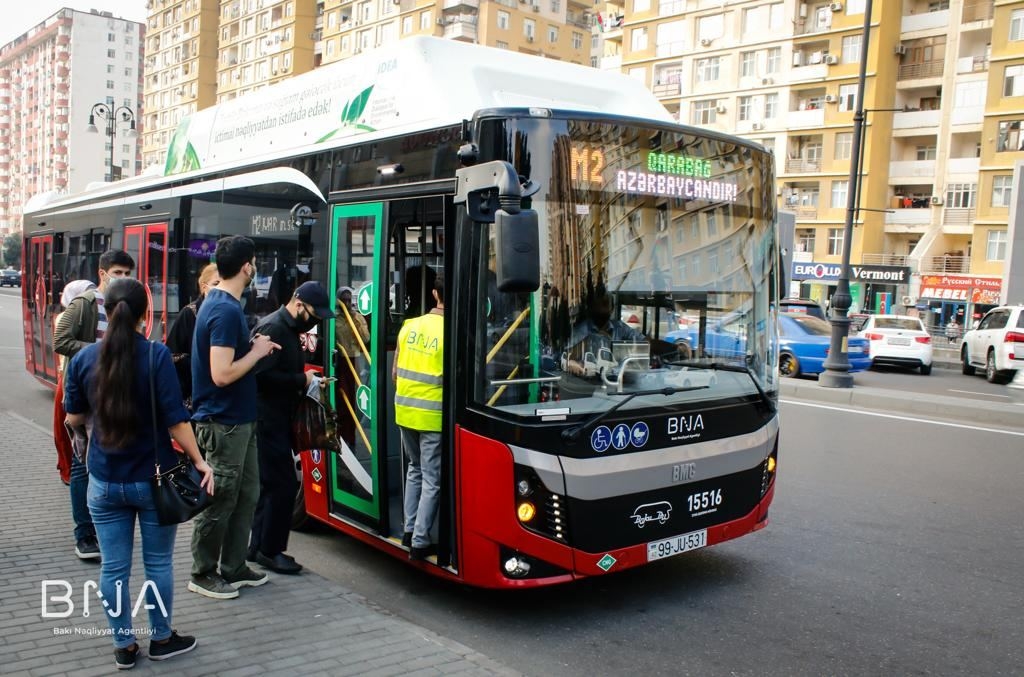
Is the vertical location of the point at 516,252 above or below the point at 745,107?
below

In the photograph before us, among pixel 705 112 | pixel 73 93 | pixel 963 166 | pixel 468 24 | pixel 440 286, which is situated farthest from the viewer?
pixel 73 93

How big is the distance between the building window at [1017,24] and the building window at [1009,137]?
417 cm

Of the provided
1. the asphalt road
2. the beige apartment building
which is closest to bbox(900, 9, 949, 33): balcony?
the beige apartment building

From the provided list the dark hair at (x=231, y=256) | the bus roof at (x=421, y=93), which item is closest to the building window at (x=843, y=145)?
the bus roof at (x=421, y=93)

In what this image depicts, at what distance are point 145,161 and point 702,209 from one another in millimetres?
119528

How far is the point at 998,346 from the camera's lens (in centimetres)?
2234

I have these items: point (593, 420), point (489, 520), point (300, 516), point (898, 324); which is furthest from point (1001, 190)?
point (489, 520)

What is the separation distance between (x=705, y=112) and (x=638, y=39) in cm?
813

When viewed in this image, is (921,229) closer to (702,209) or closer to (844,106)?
(844,106)

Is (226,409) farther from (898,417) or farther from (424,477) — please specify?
(898,417)

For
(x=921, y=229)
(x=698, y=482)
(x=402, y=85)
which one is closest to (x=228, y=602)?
(x=698, y=482)

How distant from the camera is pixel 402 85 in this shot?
18.5 ft

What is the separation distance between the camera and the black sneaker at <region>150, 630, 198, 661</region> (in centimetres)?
407

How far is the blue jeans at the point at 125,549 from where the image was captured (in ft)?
12.9
